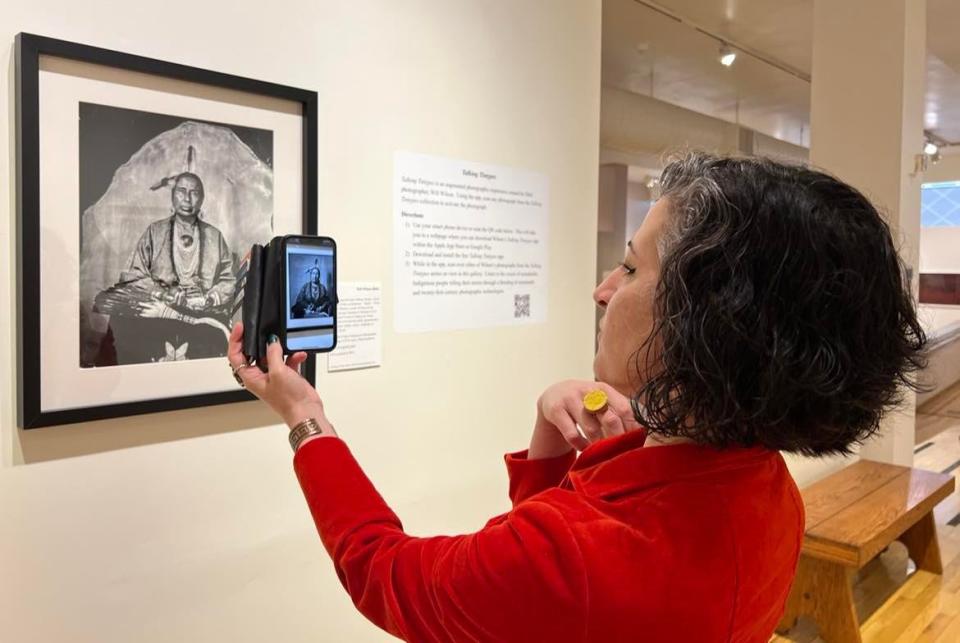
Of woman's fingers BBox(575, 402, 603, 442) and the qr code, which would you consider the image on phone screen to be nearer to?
woman's fingers BBox(575, 402, 603, 442)

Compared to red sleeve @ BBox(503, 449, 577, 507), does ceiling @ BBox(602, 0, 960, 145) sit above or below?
above

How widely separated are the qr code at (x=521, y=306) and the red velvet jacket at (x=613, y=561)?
1.43m

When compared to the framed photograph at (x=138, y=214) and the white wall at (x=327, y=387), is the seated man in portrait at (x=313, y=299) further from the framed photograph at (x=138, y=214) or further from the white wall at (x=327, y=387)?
the white wall at (x=327, y=387)

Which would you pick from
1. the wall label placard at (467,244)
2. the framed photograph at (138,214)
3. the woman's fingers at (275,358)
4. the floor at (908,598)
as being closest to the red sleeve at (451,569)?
the woman's fingers at (275,358)

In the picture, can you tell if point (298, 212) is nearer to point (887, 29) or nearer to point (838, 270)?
point (838, 270)

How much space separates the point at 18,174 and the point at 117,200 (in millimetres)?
166

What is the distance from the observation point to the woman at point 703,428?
71cm

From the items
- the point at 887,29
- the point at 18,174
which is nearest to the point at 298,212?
the point at 18,174

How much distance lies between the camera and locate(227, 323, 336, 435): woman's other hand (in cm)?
100

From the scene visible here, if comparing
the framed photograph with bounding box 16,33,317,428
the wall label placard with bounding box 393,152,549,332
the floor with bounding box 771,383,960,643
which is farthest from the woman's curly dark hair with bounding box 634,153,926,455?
the floor with bounding box 771,383,960,643

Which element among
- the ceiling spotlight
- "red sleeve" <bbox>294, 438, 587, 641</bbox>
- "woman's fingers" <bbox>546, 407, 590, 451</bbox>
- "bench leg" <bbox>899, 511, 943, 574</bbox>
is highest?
the ceiling spotlight

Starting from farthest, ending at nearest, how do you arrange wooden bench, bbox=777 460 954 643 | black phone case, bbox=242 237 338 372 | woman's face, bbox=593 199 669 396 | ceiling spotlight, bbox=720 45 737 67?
ceiling spotlight, bbox=720 45 737 67
wooden bench, bbox=777 460 954 643
black phone case, bbox=242 237 338 372
woman's face, bbox=593 199 669 396

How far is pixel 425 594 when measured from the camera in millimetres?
803

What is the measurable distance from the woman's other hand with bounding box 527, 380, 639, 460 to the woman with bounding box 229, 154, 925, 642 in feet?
0.74
